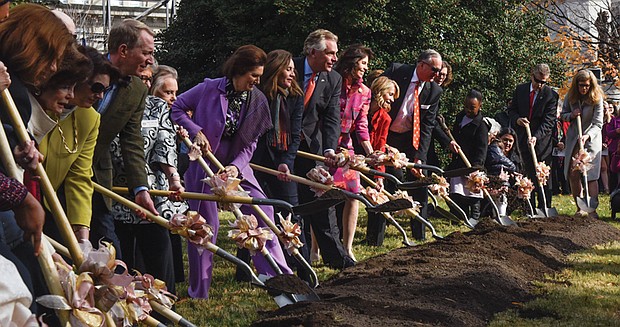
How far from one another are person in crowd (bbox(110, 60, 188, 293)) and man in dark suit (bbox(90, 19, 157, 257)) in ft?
0.83

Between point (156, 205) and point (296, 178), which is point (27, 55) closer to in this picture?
point (156, 205)

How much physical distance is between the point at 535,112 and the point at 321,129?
249 inches

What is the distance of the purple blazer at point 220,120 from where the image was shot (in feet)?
25.4

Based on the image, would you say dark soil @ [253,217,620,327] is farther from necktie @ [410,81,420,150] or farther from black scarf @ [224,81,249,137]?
black scarf @ [224,81,249,137]

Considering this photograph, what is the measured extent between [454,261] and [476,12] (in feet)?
45.8

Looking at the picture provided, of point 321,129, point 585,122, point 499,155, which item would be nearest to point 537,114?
point 585,122

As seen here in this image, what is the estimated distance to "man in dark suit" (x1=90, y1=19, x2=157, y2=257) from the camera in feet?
19.4

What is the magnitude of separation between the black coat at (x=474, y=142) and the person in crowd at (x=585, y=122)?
4.61 feet

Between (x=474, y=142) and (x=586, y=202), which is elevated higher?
(x=474, y=142)

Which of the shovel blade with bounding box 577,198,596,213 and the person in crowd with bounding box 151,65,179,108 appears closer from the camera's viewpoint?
the person in crowd with bounding box 151,65,179,108

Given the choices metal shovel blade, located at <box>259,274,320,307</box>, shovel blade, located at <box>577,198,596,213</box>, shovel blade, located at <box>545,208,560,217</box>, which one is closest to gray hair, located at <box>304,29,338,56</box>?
metal shovel blade, located at <box>259,274,320,307</box>

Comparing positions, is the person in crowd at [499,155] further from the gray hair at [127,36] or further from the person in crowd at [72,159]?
the person in crowd at [72,159]

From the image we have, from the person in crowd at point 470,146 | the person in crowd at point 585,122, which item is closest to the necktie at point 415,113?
the person in crowd at point 470,146

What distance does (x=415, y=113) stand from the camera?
1182 centimetres
